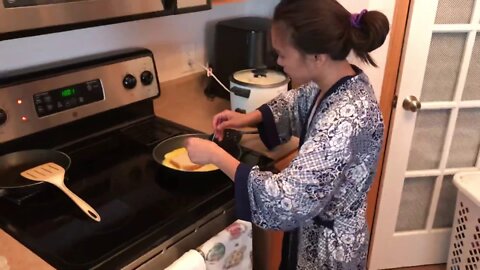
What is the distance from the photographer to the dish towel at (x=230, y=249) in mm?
1005

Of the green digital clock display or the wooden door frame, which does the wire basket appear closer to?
the wooden door frame

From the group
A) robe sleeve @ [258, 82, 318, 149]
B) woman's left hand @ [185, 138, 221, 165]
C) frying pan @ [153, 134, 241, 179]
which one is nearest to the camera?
woman's left hand @ [185, 138, 221, 165]

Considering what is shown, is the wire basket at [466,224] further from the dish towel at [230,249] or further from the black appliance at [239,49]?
the dish towel at [230,249]

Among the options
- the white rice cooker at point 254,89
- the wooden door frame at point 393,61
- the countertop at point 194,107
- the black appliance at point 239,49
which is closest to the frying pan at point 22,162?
the countertop at point 194,107

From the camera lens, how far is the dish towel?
101 centimetres

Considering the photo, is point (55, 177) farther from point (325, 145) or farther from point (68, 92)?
point (325, 145)

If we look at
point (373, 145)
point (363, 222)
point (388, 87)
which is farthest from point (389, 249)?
point (373, 145)

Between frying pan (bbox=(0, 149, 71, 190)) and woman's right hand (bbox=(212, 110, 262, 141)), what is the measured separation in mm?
385

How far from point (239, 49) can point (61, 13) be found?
2.42 feet

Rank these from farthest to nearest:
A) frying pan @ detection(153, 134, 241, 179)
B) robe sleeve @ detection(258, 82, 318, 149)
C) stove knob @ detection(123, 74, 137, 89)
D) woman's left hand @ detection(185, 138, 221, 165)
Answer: stove knob @ detection(123, 74, 137, 89) → robe sleeve @ detection(258, 82, 318, 149) → frying pan @ detection(153, 134, 241, 179) → woman's left hand @ detection(185, 138, 221, 165)

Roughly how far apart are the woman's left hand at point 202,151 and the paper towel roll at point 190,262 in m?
0.19

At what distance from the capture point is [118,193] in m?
1.07

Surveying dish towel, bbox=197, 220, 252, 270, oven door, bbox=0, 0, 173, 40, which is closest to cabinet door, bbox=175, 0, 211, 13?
oven door, bbox=0, 0, 173, 40

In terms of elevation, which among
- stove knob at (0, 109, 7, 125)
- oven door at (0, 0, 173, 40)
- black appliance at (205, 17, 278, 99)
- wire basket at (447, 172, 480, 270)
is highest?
oven door at (0, 0, 173, 40)
